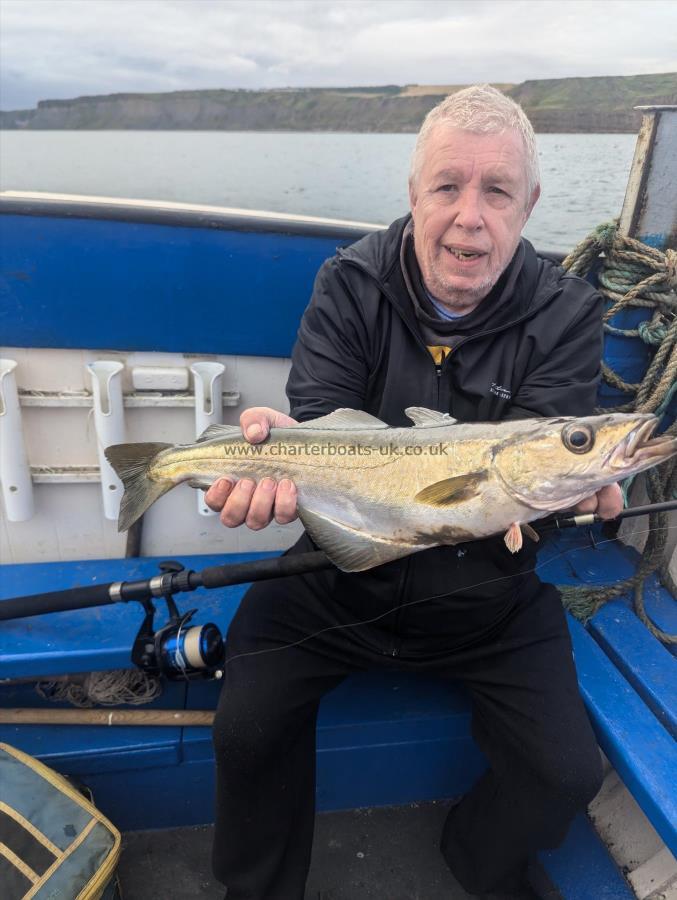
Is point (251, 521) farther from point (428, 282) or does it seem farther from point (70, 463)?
point (70, 463)

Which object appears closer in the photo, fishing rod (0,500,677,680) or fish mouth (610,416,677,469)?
fish mouth (610,416,677,469)

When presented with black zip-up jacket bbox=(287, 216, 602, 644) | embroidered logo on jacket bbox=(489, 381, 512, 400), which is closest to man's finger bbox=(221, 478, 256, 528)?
black zip-up jacket bbox=(287, 216, 602, 644)

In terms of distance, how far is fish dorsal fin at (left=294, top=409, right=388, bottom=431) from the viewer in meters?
2.60

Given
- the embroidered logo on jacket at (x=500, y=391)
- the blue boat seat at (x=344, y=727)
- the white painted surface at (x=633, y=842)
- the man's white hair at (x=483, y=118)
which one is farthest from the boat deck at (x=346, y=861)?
the man's white hair at (x=483, y=118)

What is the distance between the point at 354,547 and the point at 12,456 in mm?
2585

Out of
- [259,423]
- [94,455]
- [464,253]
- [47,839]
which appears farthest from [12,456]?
[464,253]

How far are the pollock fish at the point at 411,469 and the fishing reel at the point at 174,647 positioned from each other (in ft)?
2.11

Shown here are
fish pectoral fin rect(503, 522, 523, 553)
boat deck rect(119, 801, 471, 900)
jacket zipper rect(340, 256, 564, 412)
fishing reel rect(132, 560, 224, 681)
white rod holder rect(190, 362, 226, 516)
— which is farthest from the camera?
white rod holder rect(190, 362, 226, 516)

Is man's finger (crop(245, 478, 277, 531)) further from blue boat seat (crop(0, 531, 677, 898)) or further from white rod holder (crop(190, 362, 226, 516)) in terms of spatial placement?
white rod holder (crop(190, 362, 226, 516))

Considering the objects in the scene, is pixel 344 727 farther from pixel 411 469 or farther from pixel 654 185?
pixel 654 185

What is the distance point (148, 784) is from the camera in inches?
128

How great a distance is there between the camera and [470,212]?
9.03 ft

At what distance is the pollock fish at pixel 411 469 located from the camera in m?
2.23

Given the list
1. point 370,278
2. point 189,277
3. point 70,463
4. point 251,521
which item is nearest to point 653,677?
point 251,521
